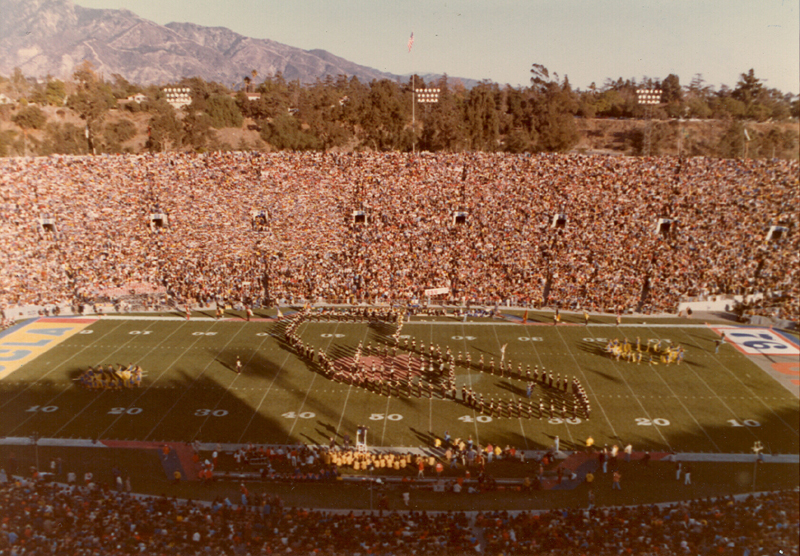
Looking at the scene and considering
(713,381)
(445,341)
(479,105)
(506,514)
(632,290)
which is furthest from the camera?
(479,105)

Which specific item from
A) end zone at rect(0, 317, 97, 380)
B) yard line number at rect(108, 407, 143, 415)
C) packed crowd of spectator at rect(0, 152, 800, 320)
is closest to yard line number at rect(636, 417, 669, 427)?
packed crowd of spectator at rect(0, 152, 800, 320)

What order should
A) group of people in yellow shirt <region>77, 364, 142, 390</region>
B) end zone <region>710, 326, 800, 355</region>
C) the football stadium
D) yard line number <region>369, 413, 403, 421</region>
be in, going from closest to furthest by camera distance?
the football stadium, yard line number <region>369, 413, 403, 421</region>, group of people in yellow shirt <region>77, 364, 142, 390</region>, end zone <region>710, 326, 800, 355</region>

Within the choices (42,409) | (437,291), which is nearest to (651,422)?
(437,291)

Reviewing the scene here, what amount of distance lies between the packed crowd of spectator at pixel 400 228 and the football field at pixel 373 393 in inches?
162

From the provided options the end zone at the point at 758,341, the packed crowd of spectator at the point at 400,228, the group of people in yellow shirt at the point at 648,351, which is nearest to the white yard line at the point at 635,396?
the group of people in yellow shirt at the point at 648,351

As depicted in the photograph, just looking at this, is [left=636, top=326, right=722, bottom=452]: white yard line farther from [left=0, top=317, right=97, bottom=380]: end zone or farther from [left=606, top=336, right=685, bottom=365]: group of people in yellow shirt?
[left=0, top=317, right=97, bottom=380]: end zone

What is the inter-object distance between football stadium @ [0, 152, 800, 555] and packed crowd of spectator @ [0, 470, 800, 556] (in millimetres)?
93

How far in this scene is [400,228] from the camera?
40.0m

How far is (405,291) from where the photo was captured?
37281 millimetres

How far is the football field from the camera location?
22.7 m

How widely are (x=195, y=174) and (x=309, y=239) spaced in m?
9.87

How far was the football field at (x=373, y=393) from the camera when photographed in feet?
74.3

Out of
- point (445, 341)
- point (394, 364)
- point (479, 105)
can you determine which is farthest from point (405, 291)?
point (479, 105)

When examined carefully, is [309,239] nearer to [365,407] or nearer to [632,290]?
[365,407]
